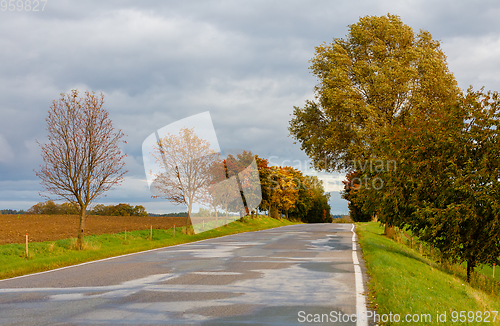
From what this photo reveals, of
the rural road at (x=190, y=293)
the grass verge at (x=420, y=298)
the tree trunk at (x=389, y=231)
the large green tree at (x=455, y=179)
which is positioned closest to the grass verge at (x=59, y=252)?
the rural road at (x=190, y=293)

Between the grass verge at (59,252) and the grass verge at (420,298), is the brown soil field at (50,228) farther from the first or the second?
the grass verge at (420,298)

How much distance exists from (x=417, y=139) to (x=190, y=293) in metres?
10.2

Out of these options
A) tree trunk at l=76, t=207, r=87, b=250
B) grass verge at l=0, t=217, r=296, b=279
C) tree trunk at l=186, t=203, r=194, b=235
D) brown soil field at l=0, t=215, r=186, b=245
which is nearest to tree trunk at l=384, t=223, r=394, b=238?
grass verge at l=0, t=217, r=296, b=279

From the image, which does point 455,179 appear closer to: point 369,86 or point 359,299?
point 359,299

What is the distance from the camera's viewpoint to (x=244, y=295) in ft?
25.9

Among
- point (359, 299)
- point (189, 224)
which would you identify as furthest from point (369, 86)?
point (359, 299)

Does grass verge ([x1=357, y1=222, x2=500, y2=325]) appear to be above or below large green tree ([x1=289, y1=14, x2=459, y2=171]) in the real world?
below

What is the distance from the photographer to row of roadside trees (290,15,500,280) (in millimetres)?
13391

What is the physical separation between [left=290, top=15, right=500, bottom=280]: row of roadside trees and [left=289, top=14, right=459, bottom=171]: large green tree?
0.06 m

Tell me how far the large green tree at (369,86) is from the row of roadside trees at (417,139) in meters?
0.06

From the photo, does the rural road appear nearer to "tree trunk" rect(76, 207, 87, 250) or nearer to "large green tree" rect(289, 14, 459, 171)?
"tree trunk" rect(76, 207, 87, 250)

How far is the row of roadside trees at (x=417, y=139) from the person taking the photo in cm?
1339

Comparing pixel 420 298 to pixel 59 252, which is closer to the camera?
pixel 420 298

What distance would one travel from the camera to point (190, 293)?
26.6 feet
